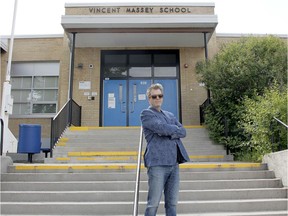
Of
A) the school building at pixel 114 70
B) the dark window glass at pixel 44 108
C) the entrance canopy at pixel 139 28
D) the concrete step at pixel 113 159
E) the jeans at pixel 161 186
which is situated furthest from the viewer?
the dark window glass at pixel 44 108

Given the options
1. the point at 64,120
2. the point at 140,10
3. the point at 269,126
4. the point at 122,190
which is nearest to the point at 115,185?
the point at 122,190

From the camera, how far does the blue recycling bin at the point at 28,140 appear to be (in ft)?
26.5

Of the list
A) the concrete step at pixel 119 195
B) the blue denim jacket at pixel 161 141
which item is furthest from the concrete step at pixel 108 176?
the blue denim jacket at pixel 161 141

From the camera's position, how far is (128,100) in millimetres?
11719

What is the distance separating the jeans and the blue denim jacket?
71 mm

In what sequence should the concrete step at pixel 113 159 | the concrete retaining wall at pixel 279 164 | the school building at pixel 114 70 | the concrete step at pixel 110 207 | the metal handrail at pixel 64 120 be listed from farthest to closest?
the school building at pixel 114 70 < the metal handrail at pixel 64 120 < the concrete step at pixel 113 159 < the concrete retaining wall at pixel 279 164 < the concrete step at pixel 110 207

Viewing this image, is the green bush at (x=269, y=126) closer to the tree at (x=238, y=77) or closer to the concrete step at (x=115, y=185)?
the concrete step at (x=115, y=185)

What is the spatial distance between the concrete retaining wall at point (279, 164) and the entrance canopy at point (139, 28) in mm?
5573

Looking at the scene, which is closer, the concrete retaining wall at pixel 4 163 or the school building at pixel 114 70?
the concrete retaining wall at pixel 4 163

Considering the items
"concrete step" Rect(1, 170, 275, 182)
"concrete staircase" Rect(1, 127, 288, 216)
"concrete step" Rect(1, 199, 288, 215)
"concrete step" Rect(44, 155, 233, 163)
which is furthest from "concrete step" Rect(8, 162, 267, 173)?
"concrete step" Rect(44, 155, 233, 163)

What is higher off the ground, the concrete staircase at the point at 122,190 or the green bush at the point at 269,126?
the green bush at the point at 269,126

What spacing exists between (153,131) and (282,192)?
9.44ft

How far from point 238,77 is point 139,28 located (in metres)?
3.74

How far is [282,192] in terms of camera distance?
4863mm
